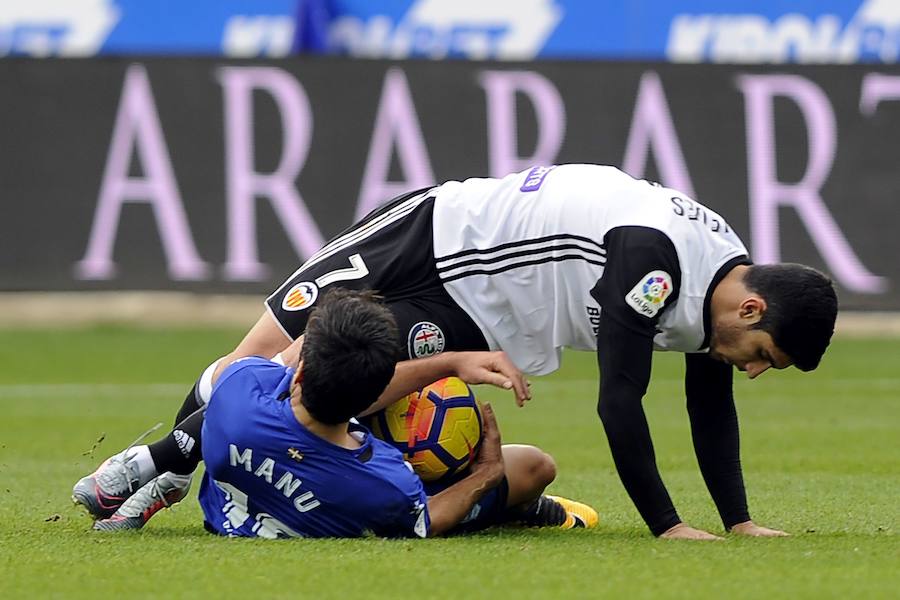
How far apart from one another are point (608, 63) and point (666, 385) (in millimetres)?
4544

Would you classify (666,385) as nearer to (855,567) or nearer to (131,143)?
(131,143)

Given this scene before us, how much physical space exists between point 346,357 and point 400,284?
106 centimetres

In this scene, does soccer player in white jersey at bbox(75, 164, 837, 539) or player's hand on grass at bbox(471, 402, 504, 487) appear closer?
soccer player in white jersey at bbox(75, 164, 837, 539)

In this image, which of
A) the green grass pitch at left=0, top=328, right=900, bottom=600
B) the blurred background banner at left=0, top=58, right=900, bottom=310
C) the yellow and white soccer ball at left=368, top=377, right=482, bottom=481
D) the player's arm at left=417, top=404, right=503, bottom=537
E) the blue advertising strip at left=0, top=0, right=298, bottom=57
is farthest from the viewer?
the blue advertising strip at left=0, top=0, right=298, bottom=57

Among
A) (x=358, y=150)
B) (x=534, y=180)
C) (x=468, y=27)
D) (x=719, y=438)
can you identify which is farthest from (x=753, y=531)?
(x=468, y=27)

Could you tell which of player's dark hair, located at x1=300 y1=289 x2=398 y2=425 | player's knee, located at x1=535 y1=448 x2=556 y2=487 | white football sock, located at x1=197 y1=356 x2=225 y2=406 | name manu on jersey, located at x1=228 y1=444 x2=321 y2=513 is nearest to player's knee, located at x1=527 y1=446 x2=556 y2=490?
player's knee, located at x1=535 y1=448 x2=556 y2=487

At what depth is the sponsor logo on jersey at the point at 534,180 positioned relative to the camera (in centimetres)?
660

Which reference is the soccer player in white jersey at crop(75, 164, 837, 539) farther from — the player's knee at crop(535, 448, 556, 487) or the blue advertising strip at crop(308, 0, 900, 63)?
the blue advertising strip at crop(308, 0, 900, 63)

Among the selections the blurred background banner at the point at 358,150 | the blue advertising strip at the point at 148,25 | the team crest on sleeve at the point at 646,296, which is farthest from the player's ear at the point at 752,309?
the blue advertising strip at the point at 148,25

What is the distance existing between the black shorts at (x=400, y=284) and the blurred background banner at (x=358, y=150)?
34.2 ft

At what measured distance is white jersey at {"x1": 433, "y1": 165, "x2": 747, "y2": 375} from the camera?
613 centimetres

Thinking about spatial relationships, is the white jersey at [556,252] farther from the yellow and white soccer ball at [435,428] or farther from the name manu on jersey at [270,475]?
the name manu on jersey at [270,475]

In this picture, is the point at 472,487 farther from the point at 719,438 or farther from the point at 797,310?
the point at 797,310

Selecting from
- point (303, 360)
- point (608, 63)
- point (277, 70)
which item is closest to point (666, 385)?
point (608, 63)
